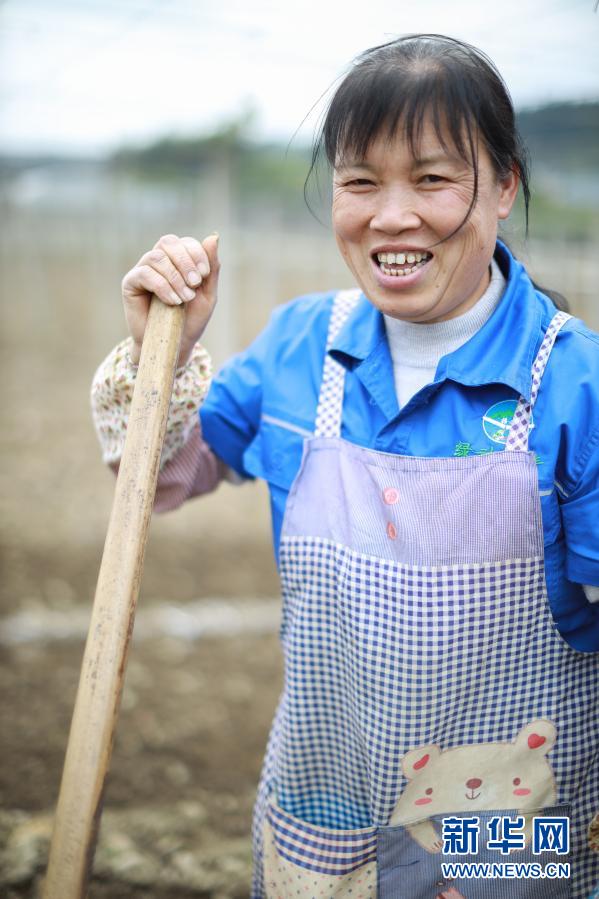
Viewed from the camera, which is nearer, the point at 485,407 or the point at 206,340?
the point at 485,407

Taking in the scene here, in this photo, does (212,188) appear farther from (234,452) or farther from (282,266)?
(234,452)

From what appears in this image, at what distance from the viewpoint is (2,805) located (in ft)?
8.31

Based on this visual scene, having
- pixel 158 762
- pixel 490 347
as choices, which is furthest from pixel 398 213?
pixel 158 762

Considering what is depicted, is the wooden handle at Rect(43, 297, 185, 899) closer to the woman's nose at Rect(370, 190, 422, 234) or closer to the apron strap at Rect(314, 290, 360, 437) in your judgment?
the apron strap at Rect(314, 290, 360, 437)

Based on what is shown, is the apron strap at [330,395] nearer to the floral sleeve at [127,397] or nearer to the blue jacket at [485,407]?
the blue jacket at [485,407]

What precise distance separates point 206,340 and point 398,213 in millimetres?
5675

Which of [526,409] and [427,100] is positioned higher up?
[427,100]

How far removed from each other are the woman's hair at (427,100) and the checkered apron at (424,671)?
316 millimetres

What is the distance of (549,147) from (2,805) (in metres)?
5.05

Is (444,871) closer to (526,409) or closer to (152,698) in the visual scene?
(526,409)

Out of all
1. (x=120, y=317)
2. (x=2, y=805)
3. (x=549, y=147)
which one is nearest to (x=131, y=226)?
(x=120, y=317)

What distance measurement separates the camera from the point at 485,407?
1391 millimetres

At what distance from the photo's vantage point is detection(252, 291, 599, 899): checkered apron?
1344 millimetres

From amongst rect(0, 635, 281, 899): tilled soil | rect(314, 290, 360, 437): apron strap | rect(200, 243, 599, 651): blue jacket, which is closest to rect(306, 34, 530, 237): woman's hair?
rect(200, 243, 599, 651): blue jacket
